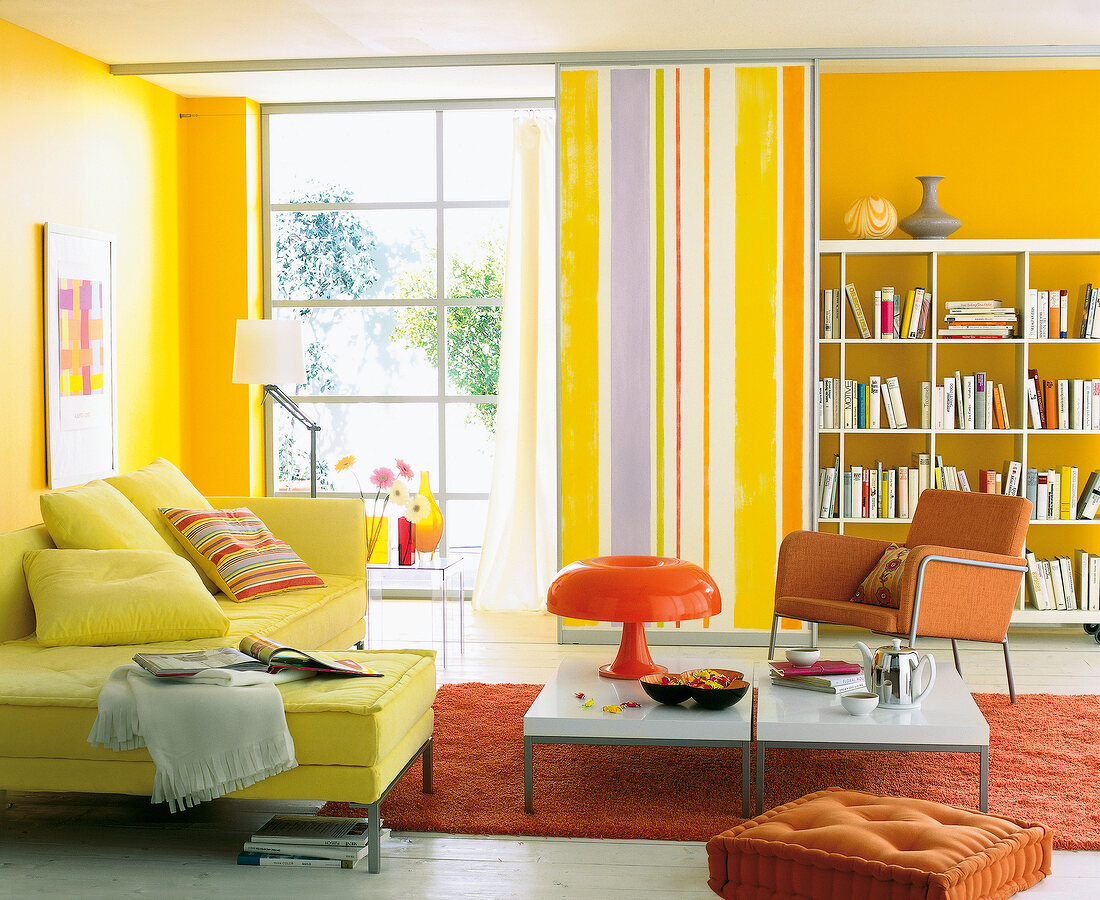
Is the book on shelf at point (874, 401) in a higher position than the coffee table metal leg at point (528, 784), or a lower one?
higher

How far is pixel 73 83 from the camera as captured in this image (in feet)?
17.6

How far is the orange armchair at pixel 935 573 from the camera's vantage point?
14.3ft

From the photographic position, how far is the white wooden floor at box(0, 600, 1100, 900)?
2871 mm

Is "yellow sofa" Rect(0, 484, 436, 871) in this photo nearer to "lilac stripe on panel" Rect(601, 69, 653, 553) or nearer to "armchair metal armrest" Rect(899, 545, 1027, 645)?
"armchair metal armrest" Rect(899, 545, 1027, 645)

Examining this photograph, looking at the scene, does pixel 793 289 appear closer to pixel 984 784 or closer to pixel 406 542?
pixel 406 542

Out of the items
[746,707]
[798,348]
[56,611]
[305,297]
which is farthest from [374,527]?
[746,707]

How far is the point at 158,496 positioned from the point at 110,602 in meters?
0.97

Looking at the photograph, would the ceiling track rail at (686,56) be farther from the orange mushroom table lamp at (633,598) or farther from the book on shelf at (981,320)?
the orange mushroom table lamp at (633,598)

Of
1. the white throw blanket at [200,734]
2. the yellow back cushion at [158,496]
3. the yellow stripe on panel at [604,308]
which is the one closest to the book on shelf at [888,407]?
the yellow stripe on panel at [604,308]

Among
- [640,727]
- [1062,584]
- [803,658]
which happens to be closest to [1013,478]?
[1062,584]

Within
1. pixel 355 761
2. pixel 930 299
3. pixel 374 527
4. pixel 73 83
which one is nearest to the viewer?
pixel 355 761

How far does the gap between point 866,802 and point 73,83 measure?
15.2ft

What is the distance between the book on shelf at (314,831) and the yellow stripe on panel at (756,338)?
9.24 feet

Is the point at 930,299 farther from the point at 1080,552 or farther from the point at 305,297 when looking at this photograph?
the point at 305,297
